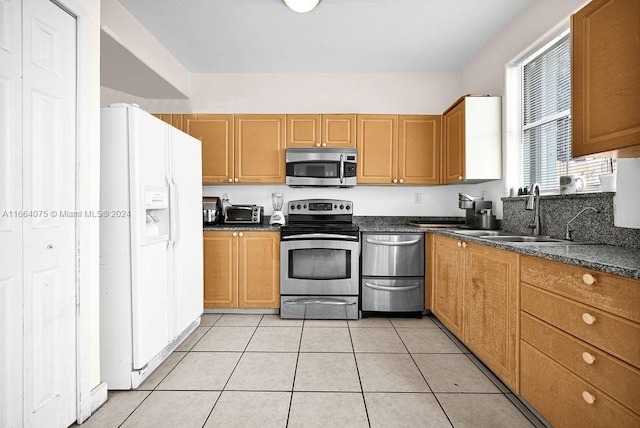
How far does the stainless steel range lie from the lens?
3.04 meters

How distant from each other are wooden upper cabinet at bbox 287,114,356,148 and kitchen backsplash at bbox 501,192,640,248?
173 cm

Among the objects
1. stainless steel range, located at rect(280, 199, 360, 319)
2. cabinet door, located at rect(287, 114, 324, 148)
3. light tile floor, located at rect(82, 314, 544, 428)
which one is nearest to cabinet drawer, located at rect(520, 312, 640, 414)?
light tile floor, located at rect(82, 314, 544, 428)

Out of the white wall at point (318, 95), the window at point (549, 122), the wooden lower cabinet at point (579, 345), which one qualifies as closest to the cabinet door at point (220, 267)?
the white wall at point (318, 95)

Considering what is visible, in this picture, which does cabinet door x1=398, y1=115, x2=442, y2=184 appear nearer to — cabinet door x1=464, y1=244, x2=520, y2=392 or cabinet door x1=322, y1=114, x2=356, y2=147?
cabinet door x1=322, y1=114, x2=356, y2=147

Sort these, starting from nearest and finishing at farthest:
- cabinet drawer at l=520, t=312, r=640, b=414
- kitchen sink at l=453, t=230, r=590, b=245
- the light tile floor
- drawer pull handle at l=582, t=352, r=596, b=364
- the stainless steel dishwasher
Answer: cabinet drawer at l=520, t=312, r=640, b=414, drawer pull handle at l=582, t=352, r=596, b=364, the light tile floor, kitchen sink at l=453, t=230, r=590, b=245, the stainless steel dishwasher

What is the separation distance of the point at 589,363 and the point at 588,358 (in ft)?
0.07

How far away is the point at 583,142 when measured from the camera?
4.82 feet

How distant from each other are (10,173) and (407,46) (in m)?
3.08

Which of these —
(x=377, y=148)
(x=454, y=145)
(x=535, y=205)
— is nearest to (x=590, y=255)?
(x=535, y=205)

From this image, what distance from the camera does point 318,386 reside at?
1.90 meters

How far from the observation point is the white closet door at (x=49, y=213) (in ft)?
4.37

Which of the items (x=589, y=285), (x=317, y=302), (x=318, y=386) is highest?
(x=589, y=285)

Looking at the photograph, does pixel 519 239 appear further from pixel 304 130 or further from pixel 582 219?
pixel 304 130

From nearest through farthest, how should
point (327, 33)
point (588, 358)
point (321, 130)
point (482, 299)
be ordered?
point (588, 358), point (482, 299), point (327, 33), point (321, 130)
